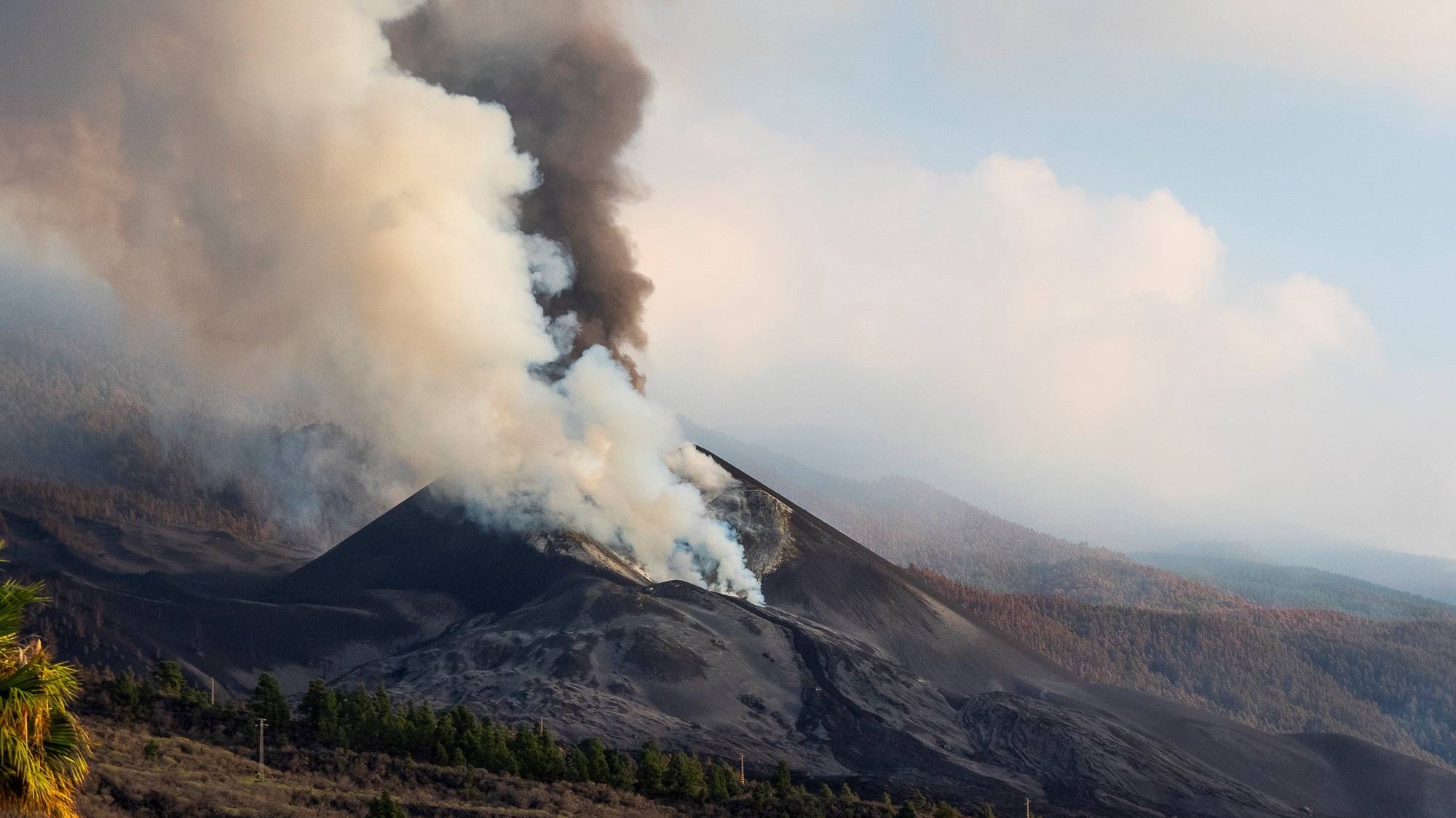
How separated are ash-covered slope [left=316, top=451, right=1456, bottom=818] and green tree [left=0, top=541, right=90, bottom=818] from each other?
207 feet

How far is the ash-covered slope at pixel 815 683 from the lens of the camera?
90500mm

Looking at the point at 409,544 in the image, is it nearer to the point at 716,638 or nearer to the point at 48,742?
the point at 716,638

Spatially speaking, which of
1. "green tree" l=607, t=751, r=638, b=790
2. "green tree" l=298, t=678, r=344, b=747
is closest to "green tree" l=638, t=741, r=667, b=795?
"green tree" l=607, t=751, r=638, b=790

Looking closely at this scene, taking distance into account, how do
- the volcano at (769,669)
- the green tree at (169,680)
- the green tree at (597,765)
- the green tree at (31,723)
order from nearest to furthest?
the green tree at (31,723), the green tree at (597,765), the green tree at (169,680), the volcano at (769,669)

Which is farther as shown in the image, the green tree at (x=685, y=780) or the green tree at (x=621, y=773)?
the green tree at (x=685, y=780)

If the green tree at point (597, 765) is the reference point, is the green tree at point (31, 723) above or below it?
A: above

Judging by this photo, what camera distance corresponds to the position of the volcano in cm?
9062

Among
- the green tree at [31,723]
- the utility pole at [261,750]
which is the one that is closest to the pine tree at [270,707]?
the utility pole at [261,750]

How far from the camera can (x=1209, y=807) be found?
91.4 metres

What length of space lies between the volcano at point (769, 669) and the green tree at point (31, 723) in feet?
205

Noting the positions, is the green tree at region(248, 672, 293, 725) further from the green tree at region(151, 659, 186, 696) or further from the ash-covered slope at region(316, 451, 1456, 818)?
the ash-covered slope at region(316, 451, 1456, 818)

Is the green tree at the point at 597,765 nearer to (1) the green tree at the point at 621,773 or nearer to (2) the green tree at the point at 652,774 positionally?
(1) the green tree at the point at 621,773

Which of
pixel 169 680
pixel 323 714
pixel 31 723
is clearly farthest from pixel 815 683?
pixel 31 723

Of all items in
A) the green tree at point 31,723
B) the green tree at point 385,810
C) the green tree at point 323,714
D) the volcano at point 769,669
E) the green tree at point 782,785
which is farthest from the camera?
the volcano at point 769,669
